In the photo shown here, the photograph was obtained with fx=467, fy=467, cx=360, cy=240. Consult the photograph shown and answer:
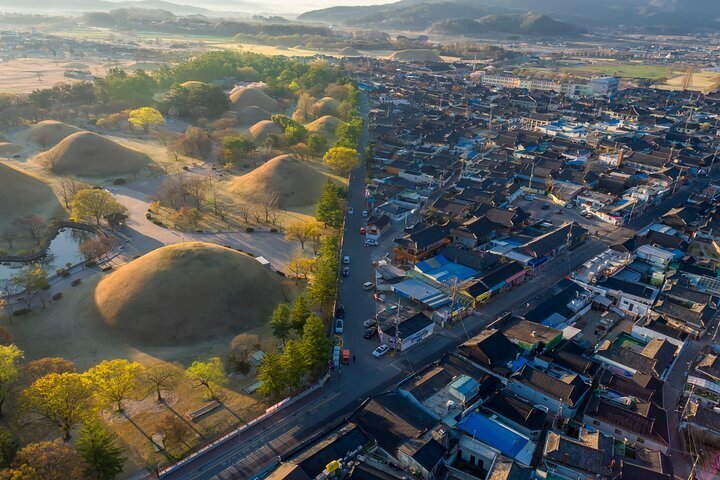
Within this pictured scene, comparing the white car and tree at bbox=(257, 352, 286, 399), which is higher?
tree at bbox=(257, 352, 286, 399)

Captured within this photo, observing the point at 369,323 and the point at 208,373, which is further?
the point at 369,323

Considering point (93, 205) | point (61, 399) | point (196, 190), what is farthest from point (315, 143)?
point (61, 399)

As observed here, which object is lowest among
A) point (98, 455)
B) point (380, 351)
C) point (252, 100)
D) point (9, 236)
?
point (9, 236)

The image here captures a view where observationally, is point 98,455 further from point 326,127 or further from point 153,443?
point 326,127

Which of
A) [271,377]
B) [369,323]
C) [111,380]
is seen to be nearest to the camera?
[111,380]

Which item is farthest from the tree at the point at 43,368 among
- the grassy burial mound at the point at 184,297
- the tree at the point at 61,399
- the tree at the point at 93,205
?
the tree at the point at 93,205

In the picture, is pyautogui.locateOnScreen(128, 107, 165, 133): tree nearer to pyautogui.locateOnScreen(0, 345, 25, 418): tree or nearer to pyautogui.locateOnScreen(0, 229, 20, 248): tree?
pyautogui.locateOnScreen(0, 229, 20, 248): tree

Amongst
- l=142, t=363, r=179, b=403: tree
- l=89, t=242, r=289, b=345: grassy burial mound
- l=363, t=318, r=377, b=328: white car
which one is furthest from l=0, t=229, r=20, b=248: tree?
→ l=363, t=318, r=377, b=328: white car
